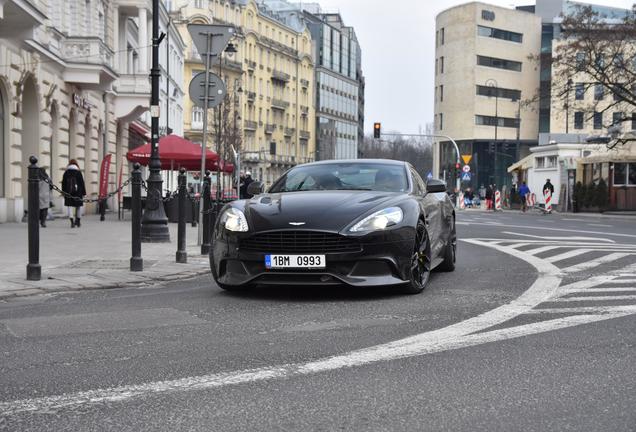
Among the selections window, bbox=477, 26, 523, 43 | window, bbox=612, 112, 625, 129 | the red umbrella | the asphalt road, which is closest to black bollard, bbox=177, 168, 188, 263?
the asphalt road

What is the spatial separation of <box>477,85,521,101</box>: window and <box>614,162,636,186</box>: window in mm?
42867

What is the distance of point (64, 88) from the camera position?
88.3ft

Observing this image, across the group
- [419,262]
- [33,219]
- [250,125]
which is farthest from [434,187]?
[250,125]

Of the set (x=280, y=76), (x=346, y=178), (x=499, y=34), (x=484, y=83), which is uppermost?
(x=499, y=34)

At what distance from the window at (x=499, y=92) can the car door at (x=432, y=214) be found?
77894 mm

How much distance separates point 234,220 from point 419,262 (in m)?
1.69

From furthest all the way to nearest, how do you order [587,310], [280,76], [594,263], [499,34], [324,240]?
[280,76] < [499,34] < [594,263] < [324,240] < [587,310]

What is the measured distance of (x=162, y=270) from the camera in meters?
10.1

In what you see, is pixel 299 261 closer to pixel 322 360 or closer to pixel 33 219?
pixel 322 360

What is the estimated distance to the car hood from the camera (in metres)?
7.18

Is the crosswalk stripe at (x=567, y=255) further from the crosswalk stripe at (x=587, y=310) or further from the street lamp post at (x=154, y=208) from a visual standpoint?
the street lamp post at (x=154, y=208)

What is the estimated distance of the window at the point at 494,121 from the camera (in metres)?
85.4

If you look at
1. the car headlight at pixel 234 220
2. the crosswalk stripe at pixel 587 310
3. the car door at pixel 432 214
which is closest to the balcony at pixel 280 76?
the car door at pixel 432 214

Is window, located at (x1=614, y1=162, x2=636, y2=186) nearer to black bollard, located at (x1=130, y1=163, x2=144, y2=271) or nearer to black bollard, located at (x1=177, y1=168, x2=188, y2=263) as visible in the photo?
black bollard, located at (x1=177, y1=168, x2=188, y2=263)
